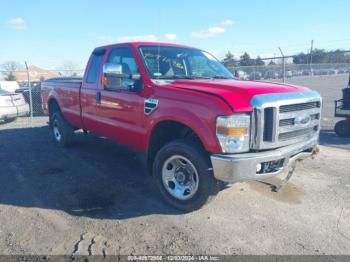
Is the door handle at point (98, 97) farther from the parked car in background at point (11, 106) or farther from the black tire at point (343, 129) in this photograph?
the parked car in background at point (11, 106)

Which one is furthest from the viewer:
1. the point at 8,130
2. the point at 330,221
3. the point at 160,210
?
the point at 8,130

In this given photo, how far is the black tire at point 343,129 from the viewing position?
7959 mm

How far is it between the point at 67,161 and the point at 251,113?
4094 millimetres

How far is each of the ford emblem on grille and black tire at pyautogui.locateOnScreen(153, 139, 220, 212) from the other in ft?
3.93

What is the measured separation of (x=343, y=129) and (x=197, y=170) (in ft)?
19.4

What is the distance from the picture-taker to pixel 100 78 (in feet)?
17.9

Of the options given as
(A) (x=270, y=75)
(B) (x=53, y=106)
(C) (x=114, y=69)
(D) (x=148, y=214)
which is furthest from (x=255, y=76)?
(D) (x=148, y=214)

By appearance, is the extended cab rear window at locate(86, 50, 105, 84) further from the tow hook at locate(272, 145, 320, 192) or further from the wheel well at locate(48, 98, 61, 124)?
the tow hook at locate(272, 145, 320, 192)

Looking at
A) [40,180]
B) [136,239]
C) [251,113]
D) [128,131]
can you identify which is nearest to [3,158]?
[40,180]

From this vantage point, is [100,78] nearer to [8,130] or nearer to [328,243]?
[328,243]

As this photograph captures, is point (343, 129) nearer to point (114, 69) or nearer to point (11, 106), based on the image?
point (114, 69)

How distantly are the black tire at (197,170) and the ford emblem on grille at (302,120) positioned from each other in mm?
1199

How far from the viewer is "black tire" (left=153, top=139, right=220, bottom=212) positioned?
3.69 m

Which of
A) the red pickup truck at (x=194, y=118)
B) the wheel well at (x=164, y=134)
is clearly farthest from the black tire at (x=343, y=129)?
the wheel well at (x=164, y=134)
